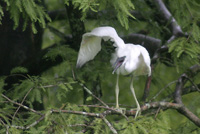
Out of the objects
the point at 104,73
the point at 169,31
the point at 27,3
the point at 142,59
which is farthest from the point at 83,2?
the point at 169,31

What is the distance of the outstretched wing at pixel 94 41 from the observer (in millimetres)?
3424

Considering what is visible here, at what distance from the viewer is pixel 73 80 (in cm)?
362

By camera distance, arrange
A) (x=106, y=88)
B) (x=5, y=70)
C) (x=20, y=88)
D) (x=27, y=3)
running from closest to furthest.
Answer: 1. (x=27, y=3)
2. (x=20, y=88)
3. (x=5, y=70)
4. (x=106, y=88)

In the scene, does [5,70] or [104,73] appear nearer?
[104,73]

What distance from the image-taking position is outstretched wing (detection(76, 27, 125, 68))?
3.42 m

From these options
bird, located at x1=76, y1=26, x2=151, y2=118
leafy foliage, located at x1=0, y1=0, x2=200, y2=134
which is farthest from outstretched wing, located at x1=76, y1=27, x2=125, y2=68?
A: leafy foliage, located at x1=0, y1=0, x2=200, y2=134

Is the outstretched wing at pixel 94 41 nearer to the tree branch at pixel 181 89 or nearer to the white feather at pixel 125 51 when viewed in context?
the white feather at pixel 125 51

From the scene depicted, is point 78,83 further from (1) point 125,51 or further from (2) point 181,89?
(2) point 181,89

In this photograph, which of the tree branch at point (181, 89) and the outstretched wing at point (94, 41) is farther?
the tree branch at point (181, 89)

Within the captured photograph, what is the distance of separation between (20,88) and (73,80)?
588 millimetres

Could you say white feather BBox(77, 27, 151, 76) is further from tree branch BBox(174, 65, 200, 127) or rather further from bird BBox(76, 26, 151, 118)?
tree branch BBox(174, 65, 200, 127)

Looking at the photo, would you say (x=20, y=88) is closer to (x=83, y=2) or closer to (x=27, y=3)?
(x=27, y=3)

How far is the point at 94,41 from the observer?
372cm

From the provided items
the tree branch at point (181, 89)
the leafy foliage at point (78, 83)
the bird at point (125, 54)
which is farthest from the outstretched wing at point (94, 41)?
the tree branch at point (181, 89)
